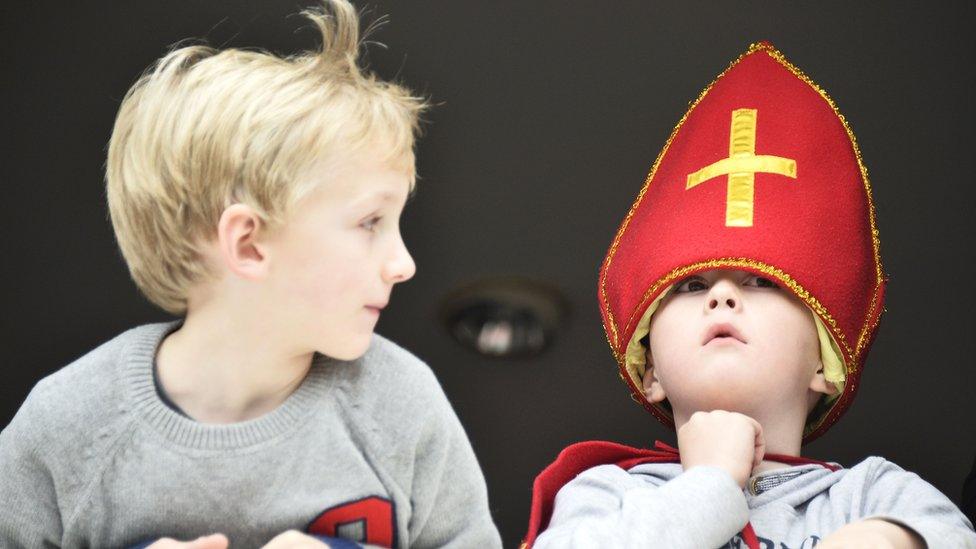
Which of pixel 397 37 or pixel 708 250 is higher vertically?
pixel 397 37

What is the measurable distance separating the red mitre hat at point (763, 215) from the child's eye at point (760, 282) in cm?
5

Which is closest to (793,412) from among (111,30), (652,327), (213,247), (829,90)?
(652,327)

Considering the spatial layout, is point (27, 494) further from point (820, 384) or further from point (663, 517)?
point (820, 384)

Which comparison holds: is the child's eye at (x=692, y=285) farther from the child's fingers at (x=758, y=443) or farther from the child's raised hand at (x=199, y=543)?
the child's raised hand at (x=199, y=543)

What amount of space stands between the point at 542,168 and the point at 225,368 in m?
0.65

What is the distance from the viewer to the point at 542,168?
1717 millimetres

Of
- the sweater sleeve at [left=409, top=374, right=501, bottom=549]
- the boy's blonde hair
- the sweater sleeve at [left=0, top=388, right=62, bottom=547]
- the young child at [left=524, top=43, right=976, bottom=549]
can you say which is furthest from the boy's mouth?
the sweater sleeve at [left=0, top=388, right=62, bottom=547]

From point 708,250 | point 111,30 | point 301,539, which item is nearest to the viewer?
point 301,539

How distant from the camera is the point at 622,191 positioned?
1719 millimetres

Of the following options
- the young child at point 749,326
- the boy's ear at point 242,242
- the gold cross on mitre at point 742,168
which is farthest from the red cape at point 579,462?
the boy's ear at point 242,242

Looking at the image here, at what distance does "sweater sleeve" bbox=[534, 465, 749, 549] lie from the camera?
1.18 metres

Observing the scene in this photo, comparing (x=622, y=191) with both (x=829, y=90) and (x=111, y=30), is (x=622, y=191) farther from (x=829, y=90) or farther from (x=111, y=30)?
(x=111, y=30)

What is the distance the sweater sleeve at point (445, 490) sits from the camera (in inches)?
47.5

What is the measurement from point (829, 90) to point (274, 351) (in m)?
0.85
